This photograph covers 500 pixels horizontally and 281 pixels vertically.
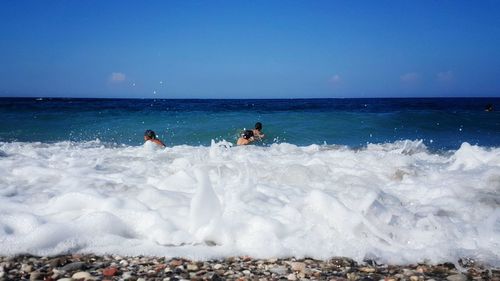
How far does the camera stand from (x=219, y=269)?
289 cm

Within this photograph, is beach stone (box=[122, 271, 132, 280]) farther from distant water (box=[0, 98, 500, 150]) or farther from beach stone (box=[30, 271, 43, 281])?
distant water (box=[0, 98, 500, 150])

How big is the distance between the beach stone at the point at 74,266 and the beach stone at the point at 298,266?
1.53 meters

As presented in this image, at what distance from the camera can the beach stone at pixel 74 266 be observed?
9.19 ft

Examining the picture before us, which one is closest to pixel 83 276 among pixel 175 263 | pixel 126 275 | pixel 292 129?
pixel 126 275

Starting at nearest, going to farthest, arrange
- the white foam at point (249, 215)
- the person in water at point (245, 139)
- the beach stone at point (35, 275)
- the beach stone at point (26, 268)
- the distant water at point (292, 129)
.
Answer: the beach stone at point (35, 275) < the beach stone at point (26, 268) < the white foam at point (249, 215) < the person in water at point (245, 139) < the distant water at point (292, 129)

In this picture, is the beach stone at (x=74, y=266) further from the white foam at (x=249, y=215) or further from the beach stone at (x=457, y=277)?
the beach stone at (x=457, y=277)

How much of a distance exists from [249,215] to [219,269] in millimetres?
927

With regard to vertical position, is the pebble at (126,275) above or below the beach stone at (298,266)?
above

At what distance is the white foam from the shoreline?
11cm

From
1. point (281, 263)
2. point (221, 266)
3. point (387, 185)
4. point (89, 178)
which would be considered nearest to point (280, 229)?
point (281, 263)

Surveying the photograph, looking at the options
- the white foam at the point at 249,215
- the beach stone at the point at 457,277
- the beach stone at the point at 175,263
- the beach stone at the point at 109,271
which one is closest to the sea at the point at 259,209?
the white foam at the point at 249,215

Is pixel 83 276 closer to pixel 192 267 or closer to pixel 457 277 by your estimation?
pixel 192 267

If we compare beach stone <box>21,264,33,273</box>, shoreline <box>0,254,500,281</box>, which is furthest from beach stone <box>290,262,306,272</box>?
beach stone <box>21,264,33,273</box>

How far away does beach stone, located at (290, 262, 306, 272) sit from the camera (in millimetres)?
2891
